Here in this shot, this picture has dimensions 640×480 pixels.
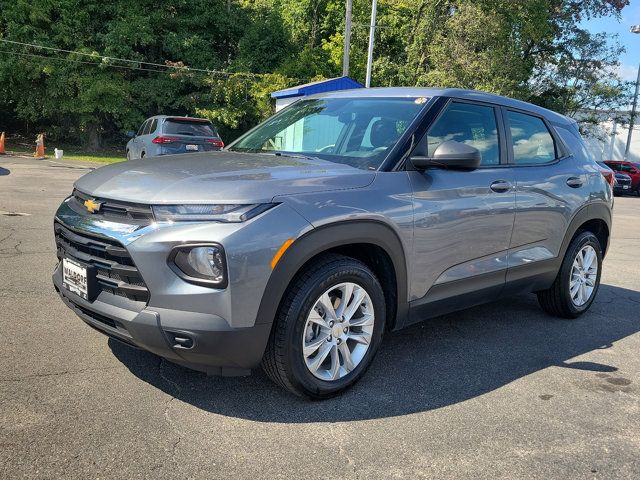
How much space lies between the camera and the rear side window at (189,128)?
1413cm

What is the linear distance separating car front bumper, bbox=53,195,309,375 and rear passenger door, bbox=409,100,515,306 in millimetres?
1070

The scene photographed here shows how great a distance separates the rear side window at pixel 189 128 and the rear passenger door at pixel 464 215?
11.2 metres

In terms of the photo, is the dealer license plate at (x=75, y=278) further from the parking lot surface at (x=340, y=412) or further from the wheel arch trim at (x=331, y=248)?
the wheel arch trim at (x=331, y=248)

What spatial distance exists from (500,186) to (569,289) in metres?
1.51

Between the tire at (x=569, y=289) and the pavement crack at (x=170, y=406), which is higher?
the tire at (x=569, y=289)

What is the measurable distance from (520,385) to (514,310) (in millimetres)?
1773

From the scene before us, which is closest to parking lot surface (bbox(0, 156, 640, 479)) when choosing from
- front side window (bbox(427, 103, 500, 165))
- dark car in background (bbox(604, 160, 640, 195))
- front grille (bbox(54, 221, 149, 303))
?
front grille (bbox(54, 221, 149, 303))

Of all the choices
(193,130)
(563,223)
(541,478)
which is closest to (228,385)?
(541,478)

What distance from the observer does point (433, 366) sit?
12.3 ft

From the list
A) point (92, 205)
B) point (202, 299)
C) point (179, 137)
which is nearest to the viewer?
point (202, 299)

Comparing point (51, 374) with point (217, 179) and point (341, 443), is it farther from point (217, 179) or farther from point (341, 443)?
point (341, 443)

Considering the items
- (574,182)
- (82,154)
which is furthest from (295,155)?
(82,154)

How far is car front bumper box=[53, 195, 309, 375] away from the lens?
2592 mm

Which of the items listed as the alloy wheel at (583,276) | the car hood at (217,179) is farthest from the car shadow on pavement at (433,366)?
the car hood at (217,179)
